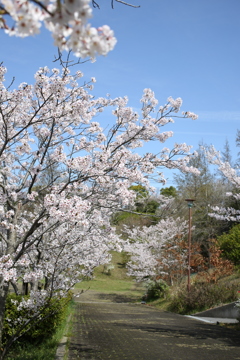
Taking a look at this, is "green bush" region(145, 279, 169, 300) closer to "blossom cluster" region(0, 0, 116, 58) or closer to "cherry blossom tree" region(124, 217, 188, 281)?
"cherry blossom tree" region(124, 217, 188, 281)

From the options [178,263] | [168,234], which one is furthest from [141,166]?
[168,234]

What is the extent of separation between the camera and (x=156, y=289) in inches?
905

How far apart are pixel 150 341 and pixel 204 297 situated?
808 cm

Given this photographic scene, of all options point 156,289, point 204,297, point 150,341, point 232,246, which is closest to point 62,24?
point 150,341

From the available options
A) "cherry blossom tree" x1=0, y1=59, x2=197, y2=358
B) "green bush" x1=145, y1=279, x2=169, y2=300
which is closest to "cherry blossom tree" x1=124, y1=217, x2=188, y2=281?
"green bush" x1=145, y1=279, x2=169, y2=300

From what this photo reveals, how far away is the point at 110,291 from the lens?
28734mm

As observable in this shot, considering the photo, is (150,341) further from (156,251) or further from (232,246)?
(156,251)

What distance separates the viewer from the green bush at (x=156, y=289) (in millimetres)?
22375

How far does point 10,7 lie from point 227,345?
31.0ft

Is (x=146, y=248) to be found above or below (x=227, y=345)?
above

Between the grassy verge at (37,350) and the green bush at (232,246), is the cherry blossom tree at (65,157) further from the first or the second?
the green bush at (232,246)

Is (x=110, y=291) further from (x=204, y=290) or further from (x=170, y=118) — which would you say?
(x=170, y=118)

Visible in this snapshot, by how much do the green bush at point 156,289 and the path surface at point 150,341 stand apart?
8758 mm

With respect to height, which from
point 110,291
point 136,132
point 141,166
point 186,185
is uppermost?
point 186,185
